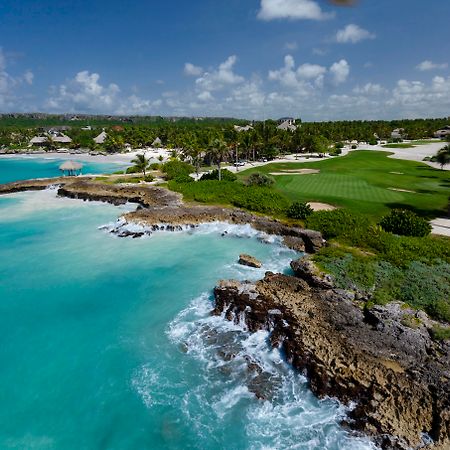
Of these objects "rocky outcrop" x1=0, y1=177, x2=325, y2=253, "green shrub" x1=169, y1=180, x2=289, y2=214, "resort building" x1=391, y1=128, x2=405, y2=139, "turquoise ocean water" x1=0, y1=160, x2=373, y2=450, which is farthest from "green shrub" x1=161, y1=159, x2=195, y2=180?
"resort building" x1=391, y1=128, x2=405, y2=139

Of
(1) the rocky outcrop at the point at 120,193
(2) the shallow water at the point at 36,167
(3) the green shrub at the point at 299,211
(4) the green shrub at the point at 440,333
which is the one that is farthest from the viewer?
(2) the shallow water at the point at 36,167

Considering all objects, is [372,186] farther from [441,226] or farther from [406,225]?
[406,225]

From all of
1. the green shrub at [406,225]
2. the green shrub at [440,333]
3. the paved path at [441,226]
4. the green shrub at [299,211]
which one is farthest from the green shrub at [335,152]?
the green shrub at [440,333]

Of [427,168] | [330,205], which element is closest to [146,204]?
[330,205]

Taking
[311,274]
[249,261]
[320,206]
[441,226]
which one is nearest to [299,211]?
[320,206]

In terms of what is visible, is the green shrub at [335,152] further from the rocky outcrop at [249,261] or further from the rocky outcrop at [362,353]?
the rocky outcrop at [362,353]

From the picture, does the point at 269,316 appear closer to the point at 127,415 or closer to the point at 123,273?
the point at 127,415

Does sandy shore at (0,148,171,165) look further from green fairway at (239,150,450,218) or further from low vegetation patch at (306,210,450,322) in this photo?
low vegetation patch at (306,210,450,322)
